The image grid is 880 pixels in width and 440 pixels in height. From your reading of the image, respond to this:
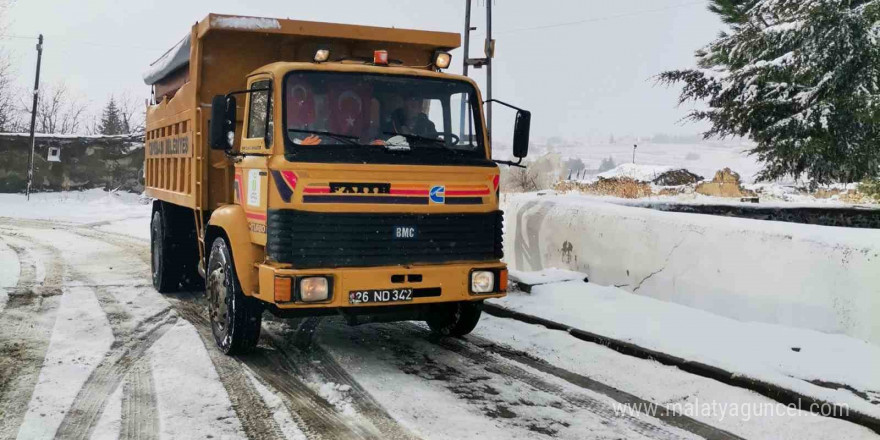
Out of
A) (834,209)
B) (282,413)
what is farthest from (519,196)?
(282,413)

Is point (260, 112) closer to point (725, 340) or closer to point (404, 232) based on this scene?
point (404, 232)

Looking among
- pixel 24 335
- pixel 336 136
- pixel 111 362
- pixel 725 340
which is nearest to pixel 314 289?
pixel 336 136

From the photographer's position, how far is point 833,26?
19219mm

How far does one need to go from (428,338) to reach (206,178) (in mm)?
2605

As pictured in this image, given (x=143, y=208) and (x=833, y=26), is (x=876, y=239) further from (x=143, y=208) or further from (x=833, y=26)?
(x=143, y=208)

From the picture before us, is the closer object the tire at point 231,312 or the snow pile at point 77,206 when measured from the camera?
the tire at point 231,312

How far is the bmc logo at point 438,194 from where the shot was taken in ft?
18.6

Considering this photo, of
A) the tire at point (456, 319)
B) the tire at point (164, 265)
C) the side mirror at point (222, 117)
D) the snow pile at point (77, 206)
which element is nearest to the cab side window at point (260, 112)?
the side mirror at point (222, 117)

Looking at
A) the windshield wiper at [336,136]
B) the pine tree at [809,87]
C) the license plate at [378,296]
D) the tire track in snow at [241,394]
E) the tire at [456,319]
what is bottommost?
the tire track in snow at [241,394]

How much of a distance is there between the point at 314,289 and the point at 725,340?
11.2ft

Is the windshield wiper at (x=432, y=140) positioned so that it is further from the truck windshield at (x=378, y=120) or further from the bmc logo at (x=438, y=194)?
the bmc logo at (x=438, y=194)

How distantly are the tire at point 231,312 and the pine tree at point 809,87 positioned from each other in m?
15.3

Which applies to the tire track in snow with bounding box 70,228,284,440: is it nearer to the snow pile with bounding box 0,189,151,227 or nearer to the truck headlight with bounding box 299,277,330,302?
the truck headlight with bounding box 299,277,330,302

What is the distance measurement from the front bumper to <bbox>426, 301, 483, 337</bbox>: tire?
26.1 inches
